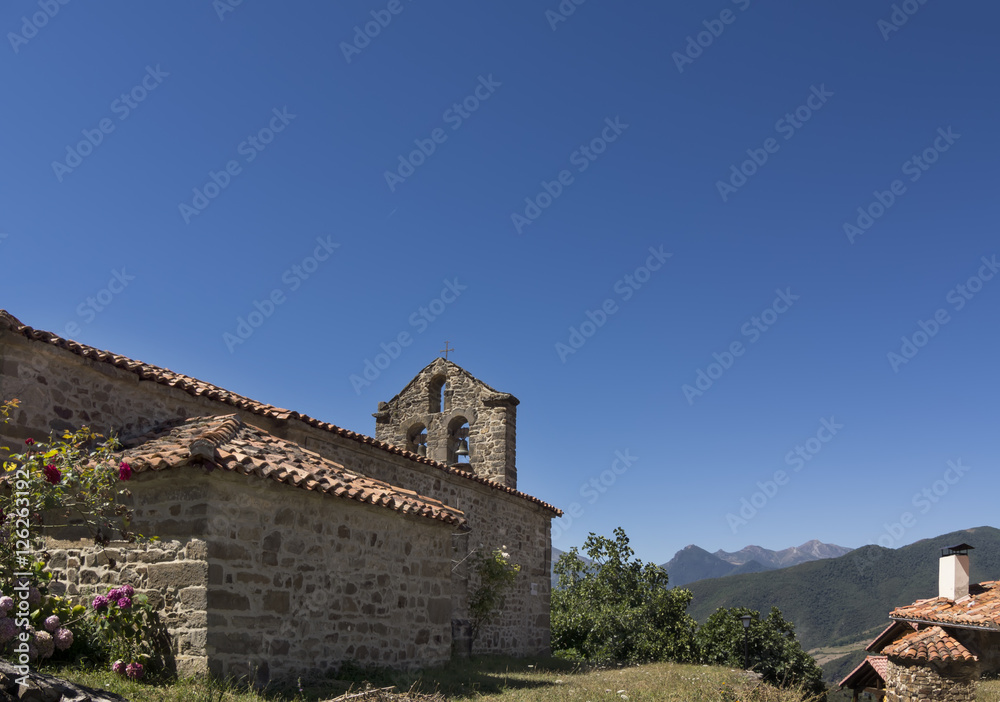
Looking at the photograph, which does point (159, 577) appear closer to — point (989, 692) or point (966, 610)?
point (989, 692)

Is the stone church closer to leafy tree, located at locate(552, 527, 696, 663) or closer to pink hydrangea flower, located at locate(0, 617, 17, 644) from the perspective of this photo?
pink hydrangea flower, located at locate(0, 617, 17, 644)

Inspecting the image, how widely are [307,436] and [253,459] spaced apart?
4.36 metres

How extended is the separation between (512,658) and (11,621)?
1204cm

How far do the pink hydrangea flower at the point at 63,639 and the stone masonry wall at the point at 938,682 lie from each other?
14006mm

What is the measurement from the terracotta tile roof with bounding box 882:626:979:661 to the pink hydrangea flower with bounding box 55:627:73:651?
13.8 m

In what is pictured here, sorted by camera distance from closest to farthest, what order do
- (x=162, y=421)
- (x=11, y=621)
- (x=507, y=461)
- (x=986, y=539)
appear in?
(x=11, y=621)
(x=162, y=421)
(x=507, y=461)
(x=986, y=539)

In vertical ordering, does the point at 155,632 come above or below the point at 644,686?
above

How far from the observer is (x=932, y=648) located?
13.0 meters

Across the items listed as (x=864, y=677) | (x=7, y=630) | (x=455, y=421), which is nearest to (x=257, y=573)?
(x=7, y=630)

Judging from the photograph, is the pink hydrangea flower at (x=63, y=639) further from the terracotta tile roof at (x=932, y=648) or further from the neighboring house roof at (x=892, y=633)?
the neighboring house roof at (x=892, y=633)

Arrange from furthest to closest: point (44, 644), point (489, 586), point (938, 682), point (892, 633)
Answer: point (892, 633) < point (489, 586) < point (938, 682) < point (44, 644)

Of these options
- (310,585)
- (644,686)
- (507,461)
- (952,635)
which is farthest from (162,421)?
(952,635)

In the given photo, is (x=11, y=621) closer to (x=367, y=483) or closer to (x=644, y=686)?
(x=367, y=483)

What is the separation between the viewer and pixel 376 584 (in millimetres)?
9367
